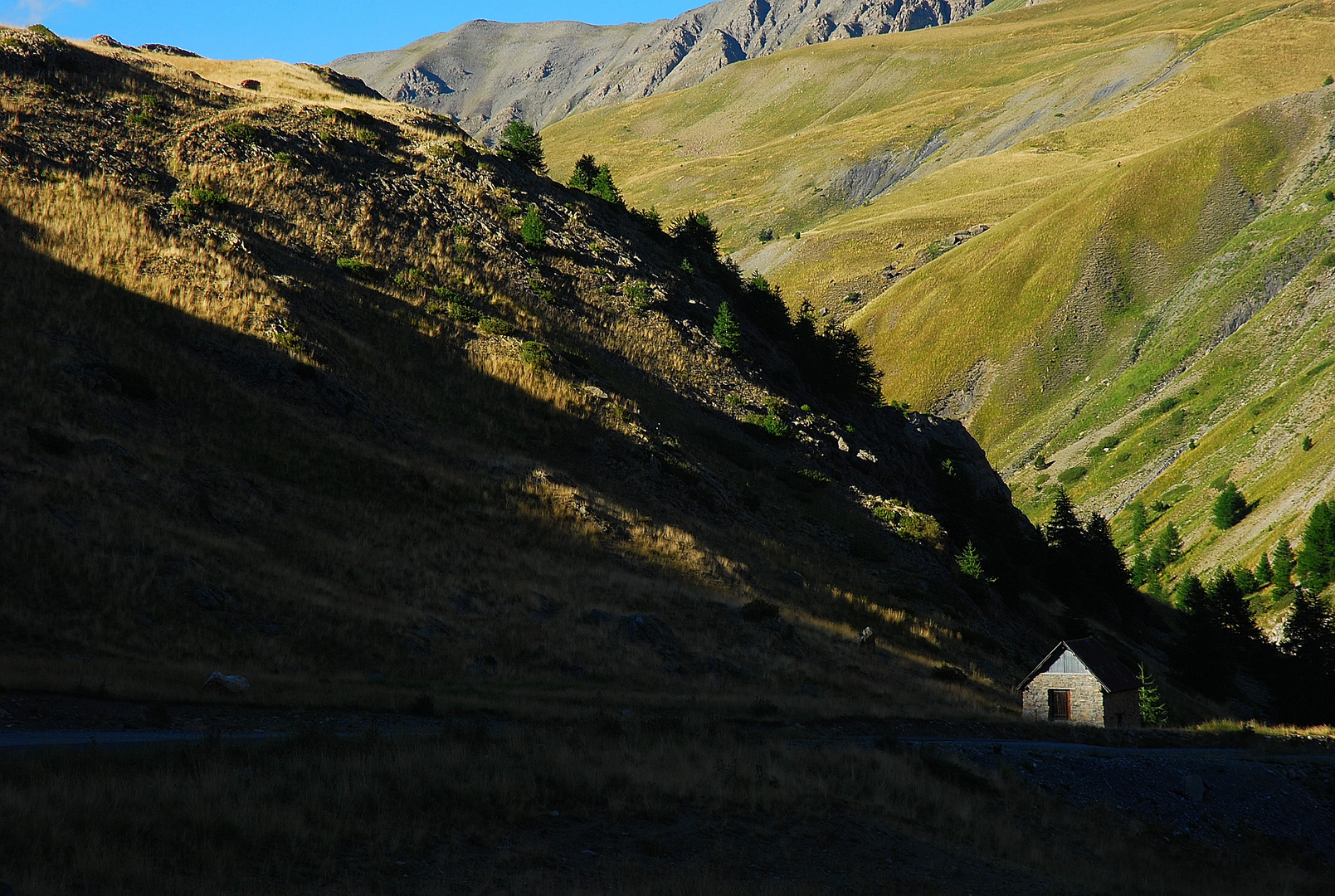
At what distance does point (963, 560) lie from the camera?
2106 inches

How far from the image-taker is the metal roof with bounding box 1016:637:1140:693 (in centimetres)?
3841

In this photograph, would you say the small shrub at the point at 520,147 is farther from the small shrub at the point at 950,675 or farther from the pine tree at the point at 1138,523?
the pine tree at the point at 1138,523

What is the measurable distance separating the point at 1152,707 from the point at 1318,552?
161 ft

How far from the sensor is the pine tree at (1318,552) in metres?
79.3

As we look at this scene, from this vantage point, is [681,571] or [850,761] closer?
[850,761]

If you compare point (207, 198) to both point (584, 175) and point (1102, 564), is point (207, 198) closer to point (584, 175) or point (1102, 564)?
point (584, 175)

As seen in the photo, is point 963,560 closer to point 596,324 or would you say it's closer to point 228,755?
point 596,324

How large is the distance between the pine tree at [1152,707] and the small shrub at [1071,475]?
84517 millimetres

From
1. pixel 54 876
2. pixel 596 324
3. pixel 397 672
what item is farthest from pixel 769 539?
pixel 54 876

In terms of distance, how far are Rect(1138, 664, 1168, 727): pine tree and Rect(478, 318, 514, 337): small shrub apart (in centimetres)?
3877

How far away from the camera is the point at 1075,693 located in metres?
38.4

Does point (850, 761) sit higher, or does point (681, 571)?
point (681, 571)

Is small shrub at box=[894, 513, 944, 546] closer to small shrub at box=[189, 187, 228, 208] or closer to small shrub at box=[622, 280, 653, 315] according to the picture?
small shrub at box=[622, 280, 653, 315]

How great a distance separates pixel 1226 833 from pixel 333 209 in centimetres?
5426
